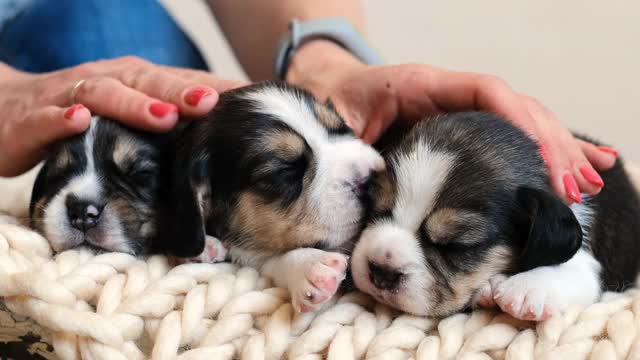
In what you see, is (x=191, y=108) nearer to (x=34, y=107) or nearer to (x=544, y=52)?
(x=34, y=107)

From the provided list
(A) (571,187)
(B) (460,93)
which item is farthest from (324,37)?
(A) (571,187)

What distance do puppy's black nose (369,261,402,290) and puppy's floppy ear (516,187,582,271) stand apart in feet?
0.88

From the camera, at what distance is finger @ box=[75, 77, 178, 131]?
5.94 ft

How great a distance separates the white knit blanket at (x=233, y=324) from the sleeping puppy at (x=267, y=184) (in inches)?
9.8

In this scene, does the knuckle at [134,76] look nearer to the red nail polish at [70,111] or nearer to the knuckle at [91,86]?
the knuckle at [91,86]

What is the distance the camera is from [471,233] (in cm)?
154

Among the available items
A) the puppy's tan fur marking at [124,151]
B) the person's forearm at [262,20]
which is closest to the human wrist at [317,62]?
the person's forearm at [262,20]

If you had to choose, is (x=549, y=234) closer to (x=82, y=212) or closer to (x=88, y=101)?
(x=82, y=212)

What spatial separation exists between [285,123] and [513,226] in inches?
22.3

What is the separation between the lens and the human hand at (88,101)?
1.81 m

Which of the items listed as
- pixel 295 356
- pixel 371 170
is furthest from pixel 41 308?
pixel 371 170

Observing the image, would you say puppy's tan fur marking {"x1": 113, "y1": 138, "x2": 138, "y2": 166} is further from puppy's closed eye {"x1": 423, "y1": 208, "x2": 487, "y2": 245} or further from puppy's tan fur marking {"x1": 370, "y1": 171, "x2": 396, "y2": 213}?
puppy's closed eye {"x1": 423, "y1": 208, "x2": 487, "y2": 245}

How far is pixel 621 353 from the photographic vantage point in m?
1.25

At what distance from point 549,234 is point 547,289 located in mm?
111
